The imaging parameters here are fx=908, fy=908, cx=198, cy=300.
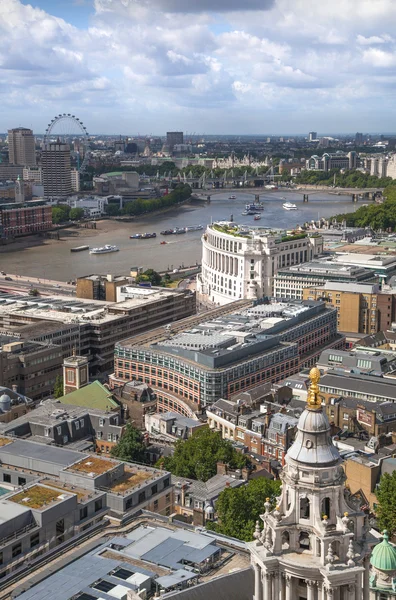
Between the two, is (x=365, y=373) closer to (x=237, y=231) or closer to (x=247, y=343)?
(x=247, y=343)

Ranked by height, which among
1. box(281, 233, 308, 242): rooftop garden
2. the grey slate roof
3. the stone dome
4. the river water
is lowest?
the river water

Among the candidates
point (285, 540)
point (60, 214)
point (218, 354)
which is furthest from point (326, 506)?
point (60, 214)

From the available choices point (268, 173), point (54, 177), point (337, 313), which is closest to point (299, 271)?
point (337, 313)

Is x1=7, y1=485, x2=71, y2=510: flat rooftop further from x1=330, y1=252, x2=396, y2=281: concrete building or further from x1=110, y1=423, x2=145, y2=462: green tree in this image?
x1=330, y1=252, x2=396, y2=281: concrete building

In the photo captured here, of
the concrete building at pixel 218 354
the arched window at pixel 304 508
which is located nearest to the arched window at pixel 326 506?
the arched window at pixel 304 508

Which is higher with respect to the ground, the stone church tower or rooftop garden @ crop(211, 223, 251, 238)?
the stone church tower

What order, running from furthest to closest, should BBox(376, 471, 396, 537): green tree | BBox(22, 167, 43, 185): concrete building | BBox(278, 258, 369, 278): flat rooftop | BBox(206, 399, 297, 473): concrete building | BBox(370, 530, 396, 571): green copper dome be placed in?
BBox(22, 167, 43, 185): concrete building → BBox(278, 258, 369, 278): flat rooftop → BBox(206, 399, 297, 473): concrete building → BBox(376, 471, 396, 537): green tree → BBox(370, 530, 396, 571): green copper dome

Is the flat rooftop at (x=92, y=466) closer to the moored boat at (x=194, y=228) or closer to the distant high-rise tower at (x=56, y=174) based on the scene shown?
the moored boat at (x=194, y=228)

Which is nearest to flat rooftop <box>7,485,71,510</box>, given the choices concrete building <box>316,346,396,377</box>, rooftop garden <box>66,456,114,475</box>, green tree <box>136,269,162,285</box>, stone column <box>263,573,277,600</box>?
rooftop garden <box>66,456,114,475</box>
